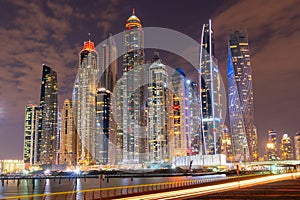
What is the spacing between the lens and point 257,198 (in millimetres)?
26047

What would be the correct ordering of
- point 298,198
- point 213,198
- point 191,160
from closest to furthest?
point 298,198 → point 213,198 → point 191,160

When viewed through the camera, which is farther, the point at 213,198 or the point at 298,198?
the point at 213,198

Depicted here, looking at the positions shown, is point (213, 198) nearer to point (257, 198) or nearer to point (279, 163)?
point (257, 198)

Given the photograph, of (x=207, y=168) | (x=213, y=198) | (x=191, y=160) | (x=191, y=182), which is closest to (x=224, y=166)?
(x=207, y=168)

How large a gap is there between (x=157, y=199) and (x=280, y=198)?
8604 millimetres

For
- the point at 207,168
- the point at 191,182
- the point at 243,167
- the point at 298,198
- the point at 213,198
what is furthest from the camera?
the point at 207,168

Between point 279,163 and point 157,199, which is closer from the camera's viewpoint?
point 157,199

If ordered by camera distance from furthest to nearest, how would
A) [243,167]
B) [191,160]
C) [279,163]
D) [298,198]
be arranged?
[191,160], [243,167], [279,163], [298,198]

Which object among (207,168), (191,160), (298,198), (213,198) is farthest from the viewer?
(191,160)

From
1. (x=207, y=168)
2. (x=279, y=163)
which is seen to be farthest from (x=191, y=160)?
(x=279, y=163)

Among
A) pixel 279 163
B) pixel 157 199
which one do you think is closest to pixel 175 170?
pixel 279 163

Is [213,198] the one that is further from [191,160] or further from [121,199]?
[191,160]

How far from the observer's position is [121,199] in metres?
27.0

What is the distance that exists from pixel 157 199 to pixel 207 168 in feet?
535
